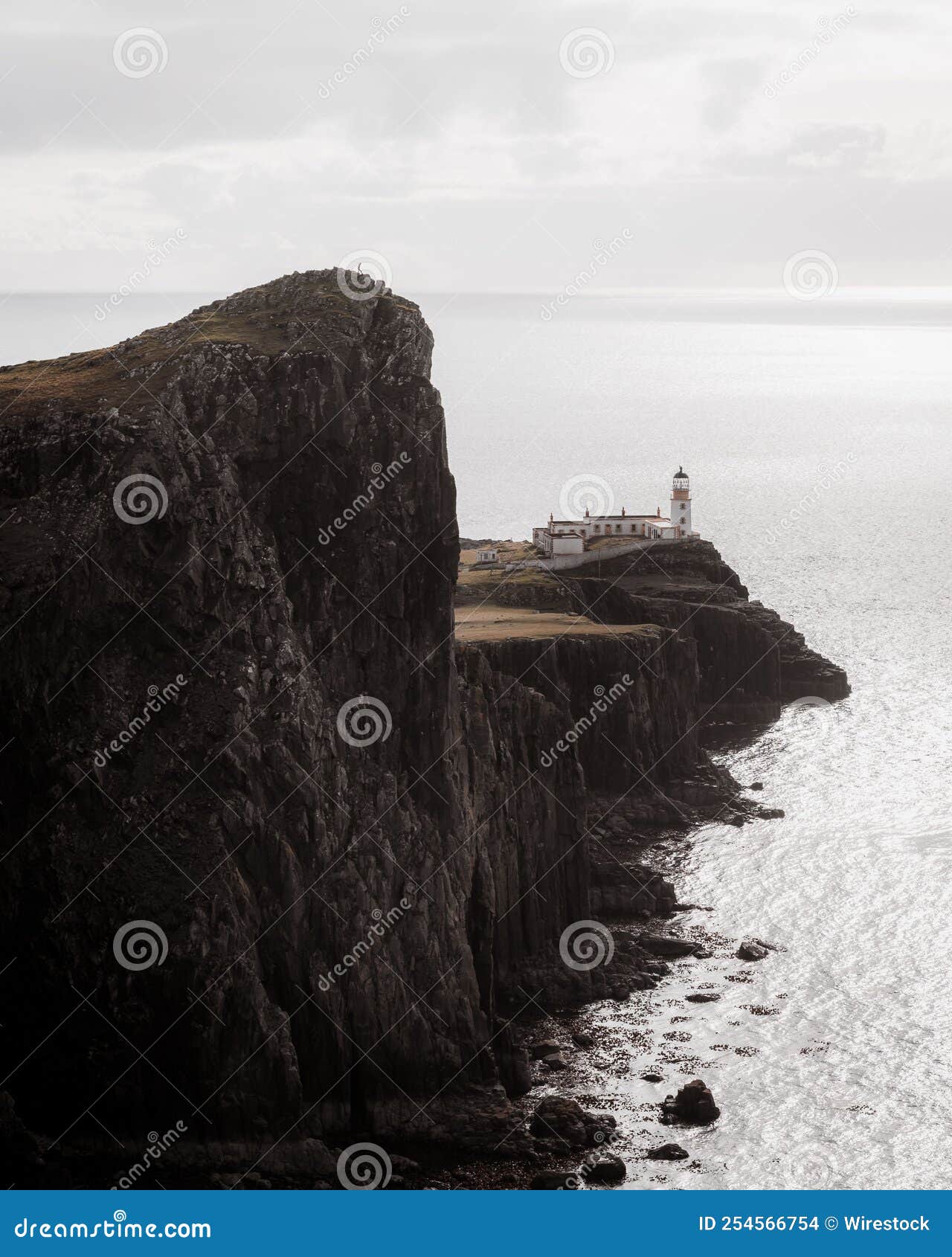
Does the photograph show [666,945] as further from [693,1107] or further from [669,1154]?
[669,1154]

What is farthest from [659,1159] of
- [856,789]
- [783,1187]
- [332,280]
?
[856,789]

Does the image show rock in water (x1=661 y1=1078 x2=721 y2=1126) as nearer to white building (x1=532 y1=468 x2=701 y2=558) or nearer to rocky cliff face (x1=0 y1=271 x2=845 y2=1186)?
rocky cliff face (x1=0 y1=271 x2=845 y2=1186)

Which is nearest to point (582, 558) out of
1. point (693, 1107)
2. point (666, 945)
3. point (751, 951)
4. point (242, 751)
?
point (666, 945)

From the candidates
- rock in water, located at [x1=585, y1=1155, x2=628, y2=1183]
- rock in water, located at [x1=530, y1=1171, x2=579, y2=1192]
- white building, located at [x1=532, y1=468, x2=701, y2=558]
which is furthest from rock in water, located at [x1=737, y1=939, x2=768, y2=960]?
white building, located at [x1=532, y1=468, x2=701, y2=558]

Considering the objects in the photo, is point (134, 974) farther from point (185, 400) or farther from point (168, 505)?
point (185, 400)

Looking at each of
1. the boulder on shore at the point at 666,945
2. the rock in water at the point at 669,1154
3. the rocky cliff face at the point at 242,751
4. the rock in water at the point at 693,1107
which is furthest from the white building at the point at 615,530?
the rock in water at the point at 669,1154

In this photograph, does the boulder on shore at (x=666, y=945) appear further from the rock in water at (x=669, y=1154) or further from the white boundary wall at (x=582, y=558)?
the white boundary wall at (x=582, y=558)
